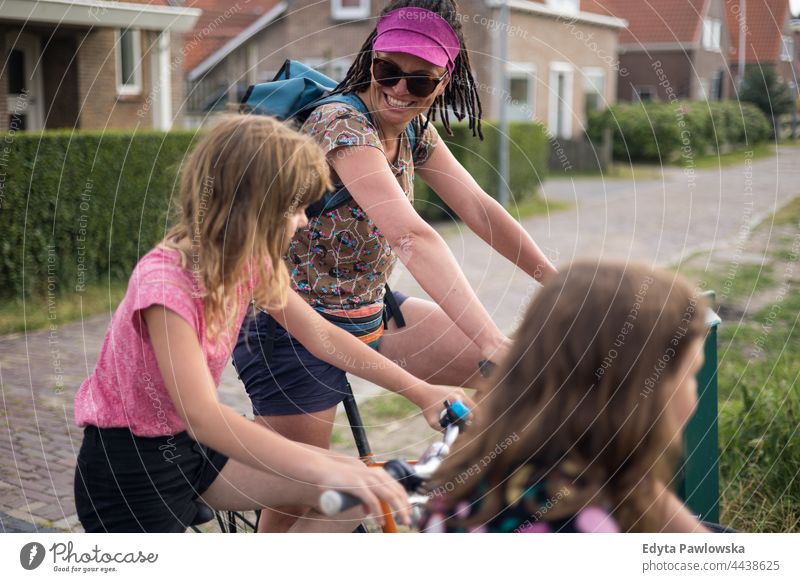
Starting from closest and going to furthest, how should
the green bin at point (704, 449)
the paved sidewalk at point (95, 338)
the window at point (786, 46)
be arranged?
1. the green bin at point (704, 449)
2. the window at point (786, 46)
3. the paved sidewalk at point (95, 338)

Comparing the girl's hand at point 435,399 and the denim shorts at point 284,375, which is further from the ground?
the girl's hand at point 435,399

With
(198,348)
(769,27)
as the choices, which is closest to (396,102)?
(198,348)

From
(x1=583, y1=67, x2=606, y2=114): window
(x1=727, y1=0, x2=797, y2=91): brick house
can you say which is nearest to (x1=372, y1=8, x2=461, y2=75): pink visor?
(x1=727, y1=0, x2=797, y2=91): brick house

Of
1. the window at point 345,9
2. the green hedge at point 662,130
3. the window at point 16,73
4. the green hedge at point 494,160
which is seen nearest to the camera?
the green hedge at point 494,160

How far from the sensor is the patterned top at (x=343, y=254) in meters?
2.54

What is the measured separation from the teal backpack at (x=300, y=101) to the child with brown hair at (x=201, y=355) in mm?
336

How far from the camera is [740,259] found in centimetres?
1004

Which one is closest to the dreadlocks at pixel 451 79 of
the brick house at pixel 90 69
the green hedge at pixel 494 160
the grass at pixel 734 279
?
the grass at pixel 734 279

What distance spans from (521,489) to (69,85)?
47.7 ft

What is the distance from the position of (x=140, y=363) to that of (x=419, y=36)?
1.08 meters

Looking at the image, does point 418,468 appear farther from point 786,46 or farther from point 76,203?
point 76,203

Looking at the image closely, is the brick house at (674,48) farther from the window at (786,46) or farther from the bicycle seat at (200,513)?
the bicycle seat at (200,513)

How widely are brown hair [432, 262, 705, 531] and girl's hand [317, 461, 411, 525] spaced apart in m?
0.11
